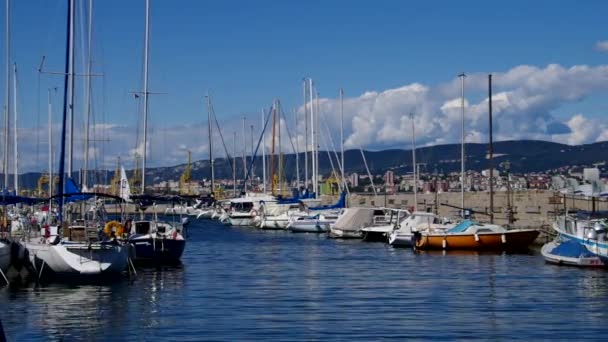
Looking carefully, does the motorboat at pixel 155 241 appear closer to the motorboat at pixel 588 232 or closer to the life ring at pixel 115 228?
the life ring at pixel 115 228

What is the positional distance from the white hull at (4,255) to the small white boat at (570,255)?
2417 centimetres

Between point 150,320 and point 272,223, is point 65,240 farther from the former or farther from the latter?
point 272,223

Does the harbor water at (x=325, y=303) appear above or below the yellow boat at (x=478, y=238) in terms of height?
below

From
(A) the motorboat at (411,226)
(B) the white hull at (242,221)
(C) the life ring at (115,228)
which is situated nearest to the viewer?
(C) the life ring at (115,228)

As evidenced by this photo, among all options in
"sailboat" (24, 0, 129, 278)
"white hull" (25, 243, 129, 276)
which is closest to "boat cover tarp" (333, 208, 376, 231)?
"sailboat" (24, 0, 129, 278)

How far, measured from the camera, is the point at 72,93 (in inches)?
1873

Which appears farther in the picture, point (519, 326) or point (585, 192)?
point (585, 192)

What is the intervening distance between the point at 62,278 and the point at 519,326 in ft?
61.7

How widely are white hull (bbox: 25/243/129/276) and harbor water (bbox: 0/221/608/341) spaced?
0.66 m

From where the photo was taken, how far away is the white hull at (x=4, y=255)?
3791 centimetres

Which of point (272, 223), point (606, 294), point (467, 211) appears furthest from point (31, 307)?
point (272, 223)

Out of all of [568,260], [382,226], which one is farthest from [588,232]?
[382,226]

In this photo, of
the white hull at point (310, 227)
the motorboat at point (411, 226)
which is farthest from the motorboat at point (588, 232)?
the white hull at point (310, 227)

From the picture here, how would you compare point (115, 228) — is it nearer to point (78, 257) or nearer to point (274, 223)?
point (78, 257)
